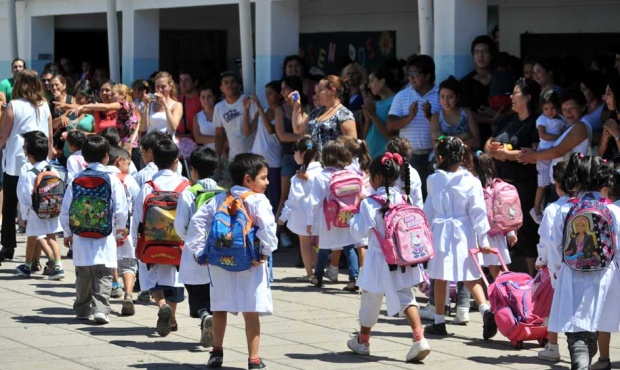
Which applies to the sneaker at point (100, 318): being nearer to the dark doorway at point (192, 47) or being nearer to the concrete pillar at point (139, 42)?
the concrete pillar at point (139, 42)

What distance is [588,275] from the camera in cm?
855

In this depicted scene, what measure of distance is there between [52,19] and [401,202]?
528 inches

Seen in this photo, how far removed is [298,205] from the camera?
1302 centimetres

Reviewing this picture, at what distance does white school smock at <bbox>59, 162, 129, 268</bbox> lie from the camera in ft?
35.6

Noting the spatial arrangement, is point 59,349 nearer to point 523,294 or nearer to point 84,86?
point 523,294

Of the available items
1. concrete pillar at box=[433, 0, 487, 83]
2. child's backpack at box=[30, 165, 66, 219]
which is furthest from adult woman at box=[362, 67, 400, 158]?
child's backpack at box=[30, 165, 66, 219]

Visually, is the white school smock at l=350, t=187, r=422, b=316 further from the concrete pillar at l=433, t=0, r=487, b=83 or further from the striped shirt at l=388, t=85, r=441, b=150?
the concrete pillar at l=433, t=0, r=487, b=83

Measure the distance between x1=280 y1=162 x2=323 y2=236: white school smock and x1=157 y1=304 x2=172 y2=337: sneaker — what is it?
3169 millimetres

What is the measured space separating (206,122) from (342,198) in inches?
175

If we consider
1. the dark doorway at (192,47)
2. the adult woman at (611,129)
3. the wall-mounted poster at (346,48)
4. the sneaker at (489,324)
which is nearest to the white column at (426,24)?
the adult woman at (611,129)

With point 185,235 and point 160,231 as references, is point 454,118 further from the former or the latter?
point 185,235

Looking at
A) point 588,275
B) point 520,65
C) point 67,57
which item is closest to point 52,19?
point 67,57

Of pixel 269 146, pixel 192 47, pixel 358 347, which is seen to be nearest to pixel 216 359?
pixel 358 347

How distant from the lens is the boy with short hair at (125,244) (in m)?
11.2
